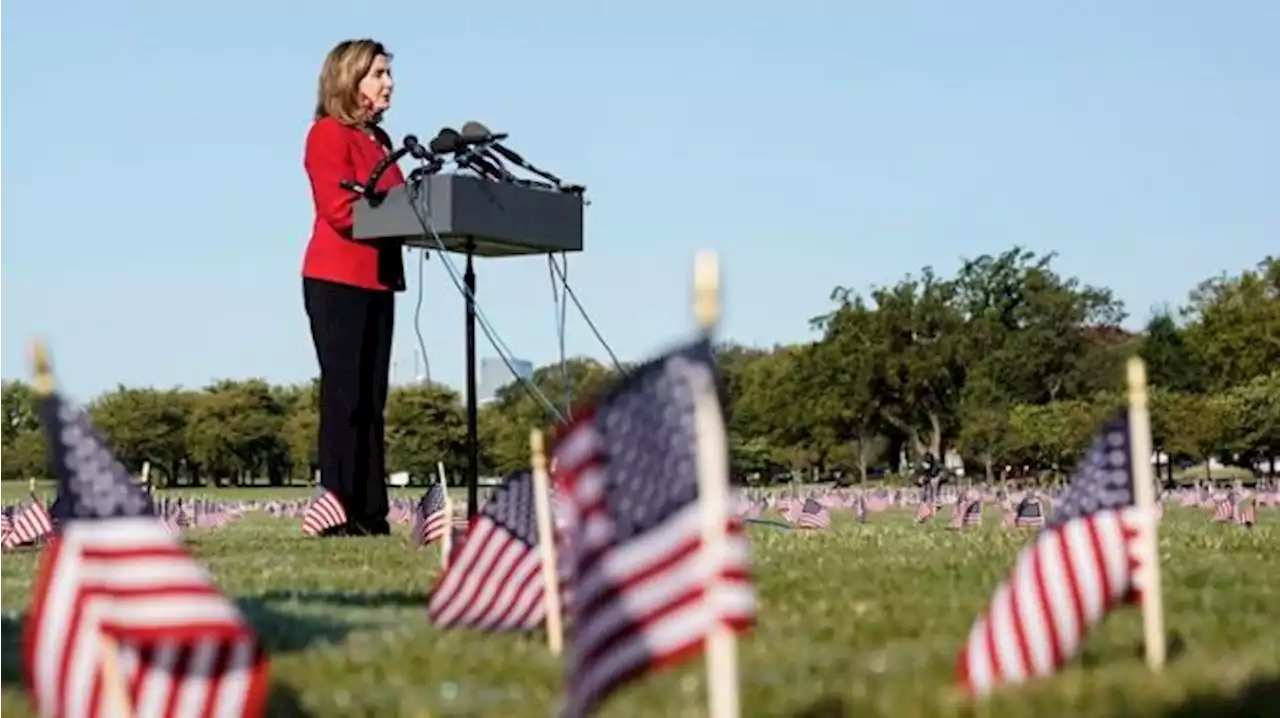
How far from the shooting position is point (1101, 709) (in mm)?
5812

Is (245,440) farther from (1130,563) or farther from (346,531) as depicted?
(1130,563)

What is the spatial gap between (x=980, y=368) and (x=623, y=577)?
83.1m

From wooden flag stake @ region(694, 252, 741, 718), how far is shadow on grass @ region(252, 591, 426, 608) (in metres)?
5.28

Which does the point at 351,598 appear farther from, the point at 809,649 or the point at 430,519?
the point at 430,519

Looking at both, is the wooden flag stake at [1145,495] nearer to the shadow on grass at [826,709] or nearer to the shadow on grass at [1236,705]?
the shadow on grass at [1236,705]

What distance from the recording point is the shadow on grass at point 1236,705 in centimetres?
579

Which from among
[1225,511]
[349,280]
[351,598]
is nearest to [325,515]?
[349,280]

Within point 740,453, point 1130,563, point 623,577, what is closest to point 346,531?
point 1130,563

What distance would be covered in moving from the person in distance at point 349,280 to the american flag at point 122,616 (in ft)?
31.7

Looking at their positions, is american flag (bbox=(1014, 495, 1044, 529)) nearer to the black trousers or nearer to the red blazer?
the black trousers

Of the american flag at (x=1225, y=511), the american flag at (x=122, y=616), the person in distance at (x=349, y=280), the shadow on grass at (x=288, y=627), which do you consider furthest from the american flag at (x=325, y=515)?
the american flag at (x=1225, y=511)

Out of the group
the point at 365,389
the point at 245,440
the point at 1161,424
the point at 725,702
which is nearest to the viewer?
the point at 725,702

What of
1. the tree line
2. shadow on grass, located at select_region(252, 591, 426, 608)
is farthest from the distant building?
the tree line

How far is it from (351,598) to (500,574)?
6.20ft
